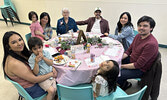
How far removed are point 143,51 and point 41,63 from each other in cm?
149

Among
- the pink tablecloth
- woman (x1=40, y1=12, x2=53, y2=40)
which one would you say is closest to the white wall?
woman (x1=40, y1=12, x2=53, y2=40)

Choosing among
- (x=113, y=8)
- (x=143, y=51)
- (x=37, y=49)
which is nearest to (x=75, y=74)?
(x=37, y=49)

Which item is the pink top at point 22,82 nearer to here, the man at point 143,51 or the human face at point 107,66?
the human face at point 107,66

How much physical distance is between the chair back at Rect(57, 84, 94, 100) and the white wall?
3.49 metres

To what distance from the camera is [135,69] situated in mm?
2057

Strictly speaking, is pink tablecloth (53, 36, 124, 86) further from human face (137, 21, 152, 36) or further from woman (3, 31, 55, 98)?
human face (137, 21, 152, 36)

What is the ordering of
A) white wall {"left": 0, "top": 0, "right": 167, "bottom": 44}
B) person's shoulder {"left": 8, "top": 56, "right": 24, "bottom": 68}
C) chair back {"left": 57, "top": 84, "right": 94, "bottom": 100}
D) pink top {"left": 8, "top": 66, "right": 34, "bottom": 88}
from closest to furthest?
chair back {"left": 57, "top": 84, "right": 94, "bottom": 100}, person's shoulder {"left": 8, "top": 56, "right": 24, "bottom": 68}, pink top {"left": 8, "top": 66, "right": 34, "bottom": 88}, white wall {"left": 0, "top": 0, "right": 167, "bottom": 44}

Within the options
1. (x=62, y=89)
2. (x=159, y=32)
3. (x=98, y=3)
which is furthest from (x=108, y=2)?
(x=62, y=89)

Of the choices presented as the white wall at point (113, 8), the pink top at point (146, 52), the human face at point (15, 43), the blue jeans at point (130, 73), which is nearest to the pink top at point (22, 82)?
the human face at point (15, 43)

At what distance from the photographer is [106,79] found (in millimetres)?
1626

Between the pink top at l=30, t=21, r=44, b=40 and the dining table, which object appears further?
the pink top at l=30, t=21, r=44, b=40

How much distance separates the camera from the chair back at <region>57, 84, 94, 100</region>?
132 cm

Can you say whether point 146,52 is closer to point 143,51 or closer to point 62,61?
point 143,51

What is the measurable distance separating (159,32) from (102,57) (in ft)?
9.61
